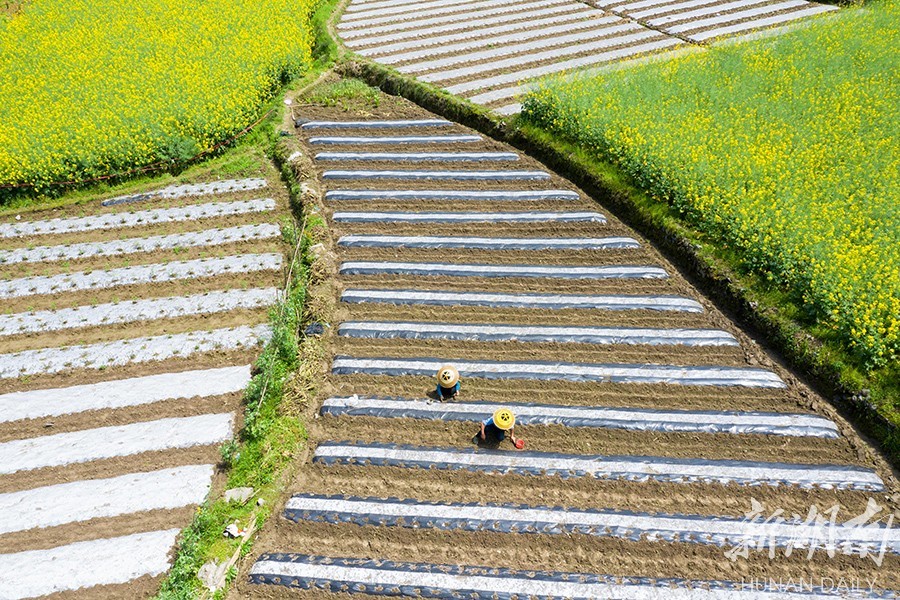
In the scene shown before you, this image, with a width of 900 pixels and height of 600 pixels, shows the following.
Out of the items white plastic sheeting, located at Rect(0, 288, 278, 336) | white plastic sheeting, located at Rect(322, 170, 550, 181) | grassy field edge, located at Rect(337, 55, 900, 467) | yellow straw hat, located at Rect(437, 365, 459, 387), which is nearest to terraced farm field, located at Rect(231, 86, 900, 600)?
grassy field edge, located at Rect(337, 55, 900, 467)

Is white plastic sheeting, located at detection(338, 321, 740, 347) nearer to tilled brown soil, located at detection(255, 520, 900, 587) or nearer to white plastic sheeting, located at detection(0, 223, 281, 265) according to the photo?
tilled brown soil, located at detection(255, 520, 900, 587)

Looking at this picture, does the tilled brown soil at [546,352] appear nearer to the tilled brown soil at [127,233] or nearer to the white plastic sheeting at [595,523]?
the white plastic sheeting at [595,523]

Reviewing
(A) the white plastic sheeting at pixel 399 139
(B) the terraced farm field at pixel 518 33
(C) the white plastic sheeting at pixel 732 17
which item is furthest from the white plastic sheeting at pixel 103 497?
(C) the white plastic sheeting at pixel 732 17

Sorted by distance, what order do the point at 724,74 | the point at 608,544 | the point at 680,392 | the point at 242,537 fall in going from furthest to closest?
the point at 724,74
the point at 680,392
the point at 242,537
the point at 608,544

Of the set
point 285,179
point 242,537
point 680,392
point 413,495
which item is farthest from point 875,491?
point 285,179

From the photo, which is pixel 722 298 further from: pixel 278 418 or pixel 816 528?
pixel 278 418

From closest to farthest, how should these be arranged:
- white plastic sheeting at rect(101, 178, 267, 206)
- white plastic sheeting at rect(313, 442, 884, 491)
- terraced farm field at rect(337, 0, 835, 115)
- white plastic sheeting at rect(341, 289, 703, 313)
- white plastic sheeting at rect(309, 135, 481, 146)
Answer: white plastic sheeting at rect(313, 442, 884, 491)
white plastic sheeting at rect(341, 289, 703, 313)
white plastic sheeting at rect(101, 178, 267, 206)
white plastic sheeting at rect(309, 135, 481, 146)
terraced farm field at rect(337, 0, 835, 115)

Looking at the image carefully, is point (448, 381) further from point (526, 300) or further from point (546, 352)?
point (526, 300)
